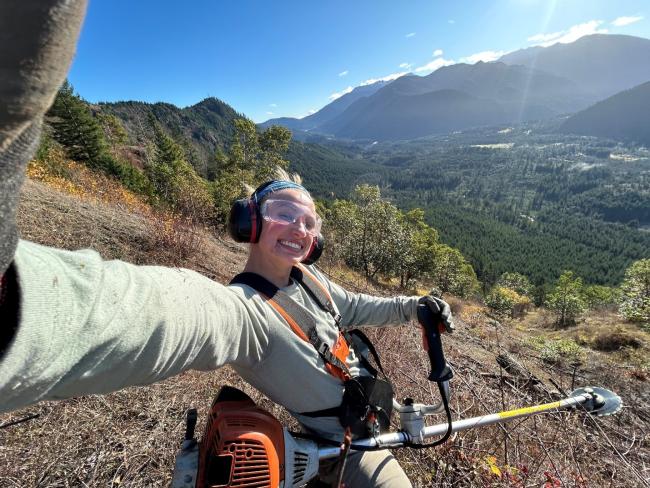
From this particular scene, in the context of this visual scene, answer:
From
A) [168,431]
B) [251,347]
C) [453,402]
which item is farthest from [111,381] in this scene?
[453,402]

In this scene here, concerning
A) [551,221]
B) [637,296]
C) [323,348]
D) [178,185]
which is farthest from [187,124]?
[551,221]

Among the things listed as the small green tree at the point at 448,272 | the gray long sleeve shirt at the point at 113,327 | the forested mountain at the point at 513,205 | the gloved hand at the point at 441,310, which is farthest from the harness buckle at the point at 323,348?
the small green tree at the point at 448,272

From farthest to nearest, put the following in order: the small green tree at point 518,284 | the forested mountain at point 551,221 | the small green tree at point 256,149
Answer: the forested mountain at point 551,221 < the small green tree at point 518,284 < the small green tree at point 256,149

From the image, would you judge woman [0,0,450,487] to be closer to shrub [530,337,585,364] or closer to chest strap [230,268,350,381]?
chest strap [230,268,350,381]

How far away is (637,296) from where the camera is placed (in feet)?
67.4

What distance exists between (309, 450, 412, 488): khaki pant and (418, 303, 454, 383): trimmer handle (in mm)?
557

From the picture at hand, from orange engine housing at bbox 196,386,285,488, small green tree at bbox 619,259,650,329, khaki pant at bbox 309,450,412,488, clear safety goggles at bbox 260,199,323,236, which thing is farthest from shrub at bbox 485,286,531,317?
orange engine housing at bbox 196,386,285,488

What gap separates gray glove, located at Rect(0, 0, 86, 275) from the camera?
0.39 m

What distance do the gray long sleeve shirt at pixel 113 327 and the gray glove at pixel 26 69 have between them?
0.20 m

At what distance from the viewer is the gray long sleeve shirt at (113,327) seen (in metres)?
0.60

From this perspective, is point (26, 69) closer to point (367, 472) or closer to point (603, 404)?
Answer: point (367, 472)

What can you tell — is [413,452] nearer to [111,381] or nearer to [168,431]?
[168,431]

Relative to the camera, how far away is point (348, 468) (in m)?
1.94

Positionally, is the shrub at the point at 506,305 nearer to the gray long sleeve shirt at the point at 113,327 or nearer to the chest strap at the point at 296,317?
the chest strap at the point at 296,317
